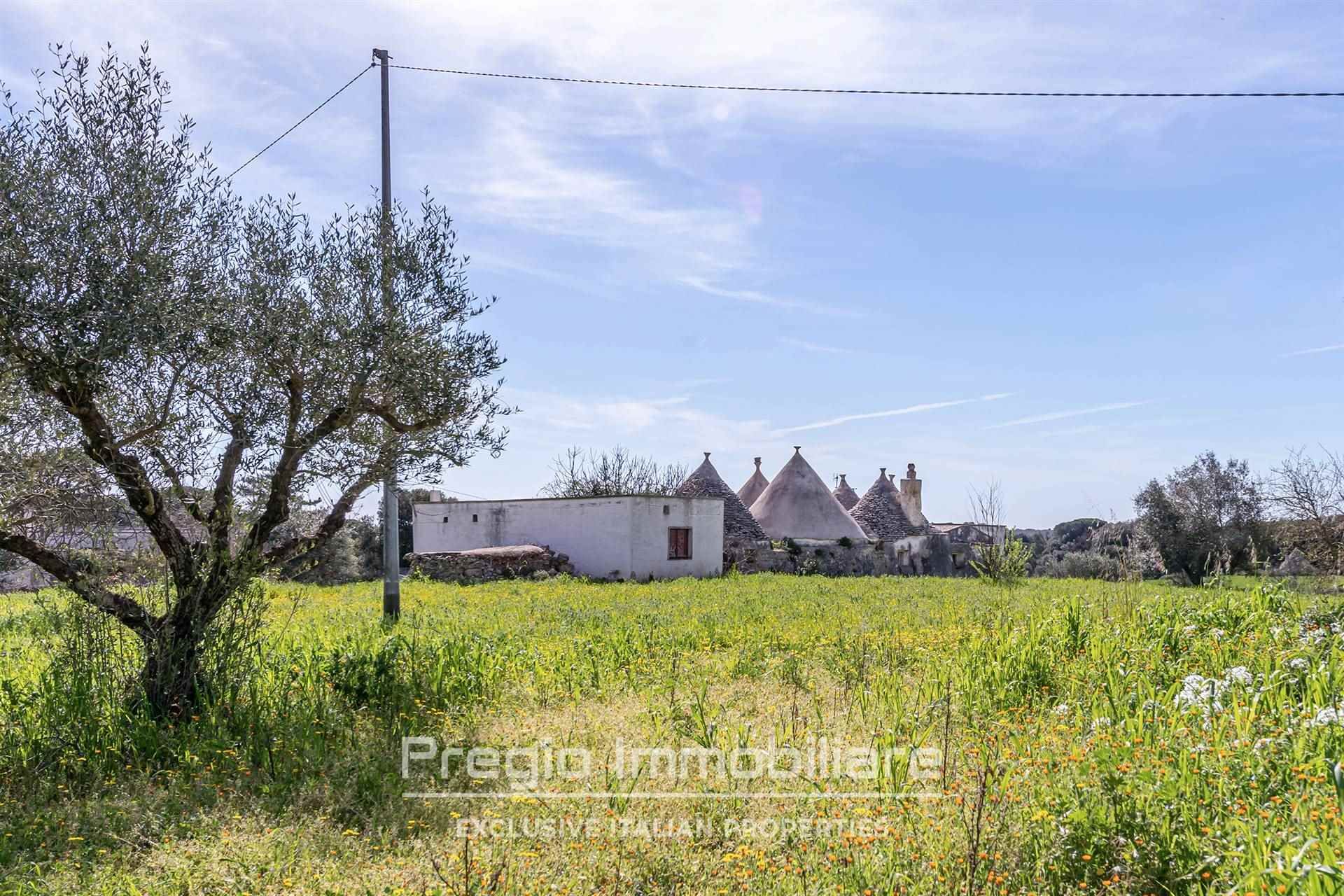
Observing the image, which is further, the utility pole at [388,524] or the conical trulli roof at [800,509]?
the conical trulli roof at [800,509]

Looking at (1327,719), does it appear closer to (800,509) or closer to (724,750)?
(724,750)

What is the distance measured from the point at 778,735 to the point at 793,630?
15.3 ft

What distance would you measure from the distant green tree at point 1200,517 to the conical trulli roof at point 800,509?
886 cm

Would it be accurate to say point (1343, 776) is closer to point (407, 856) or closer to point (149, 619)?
point (407, 856)

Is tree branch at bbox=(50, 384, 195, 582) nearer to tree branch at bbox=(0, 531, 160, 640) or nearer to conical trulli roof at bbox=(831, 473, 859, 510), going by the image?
tree branch at bbox=(0, 531, 160, 640)

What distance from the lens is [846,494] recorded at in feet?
128

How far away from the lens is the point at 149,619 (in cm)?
689

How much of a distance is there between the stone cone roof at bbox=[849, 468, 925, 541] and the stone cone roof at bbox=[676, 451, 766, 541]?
196 inches

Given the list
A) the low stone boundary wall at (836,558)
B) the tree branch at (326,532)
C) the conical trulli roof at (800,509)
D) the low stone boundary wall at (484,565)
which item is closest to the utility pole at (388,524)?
the tree branch at (326,532)

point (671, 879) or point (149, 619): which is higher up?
point (149, 619)

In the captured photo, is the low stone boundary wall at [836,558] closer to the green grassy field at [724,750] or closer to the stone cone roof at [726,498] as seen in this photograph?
the stone cone roof at [726,498]

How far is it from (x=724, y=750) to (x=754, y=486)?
99.8 feet

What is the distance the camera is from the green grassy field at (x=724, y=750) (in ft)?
12.7

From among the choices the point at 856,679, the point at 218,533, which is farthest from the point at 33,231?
the point at 856,679
